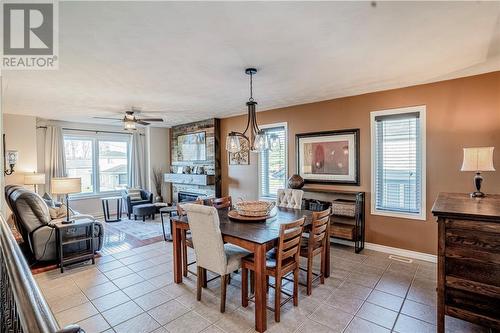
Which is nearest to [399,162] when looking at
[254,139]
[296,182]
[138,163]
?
[296,182]

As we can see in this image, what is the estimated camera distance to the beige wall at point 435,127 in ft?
10.9

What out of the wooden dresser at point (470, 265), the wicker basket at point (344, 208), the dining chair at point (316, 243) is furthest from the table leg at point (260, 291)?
the wicker basket at point (344, 208)

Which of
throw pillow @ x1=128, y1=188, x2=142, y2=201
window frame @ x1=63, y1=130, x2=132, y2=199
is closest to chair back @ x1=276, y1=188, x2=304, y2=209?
throw pillow @ x1=128, y1=188, x2=142, y2=201

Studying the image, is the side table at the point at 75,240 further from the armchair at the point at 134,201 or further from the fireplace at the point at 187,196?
the fireplace at the point at 187,196

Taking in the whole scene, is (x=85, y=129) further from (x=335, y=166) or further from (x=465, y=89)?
(x=465, y=89)

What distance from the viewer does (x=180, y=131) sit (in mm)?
7871

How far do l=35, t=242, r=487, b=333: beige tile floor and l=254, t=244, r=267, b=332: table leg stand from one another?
0.11 meters

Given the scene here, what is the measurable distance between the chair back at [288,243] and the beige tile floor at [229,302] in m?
0.52

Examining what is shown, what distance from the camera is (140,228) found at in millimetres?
5770

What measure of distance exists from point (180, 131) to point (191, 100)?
329 centimetres

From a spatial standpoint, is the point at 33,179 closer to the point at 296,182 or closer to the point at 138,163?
the point at 138,163

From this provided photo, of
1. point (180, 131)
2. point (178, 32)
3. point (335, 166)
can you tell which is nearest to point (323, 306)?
point (335, 166)

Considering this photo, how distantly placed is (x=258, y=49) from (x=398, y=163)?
2.93m

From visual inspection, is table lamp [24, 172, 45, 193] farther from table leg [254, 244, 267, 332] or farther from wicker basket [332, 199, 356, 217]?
wicker basket [332, 199, 356, 217]
